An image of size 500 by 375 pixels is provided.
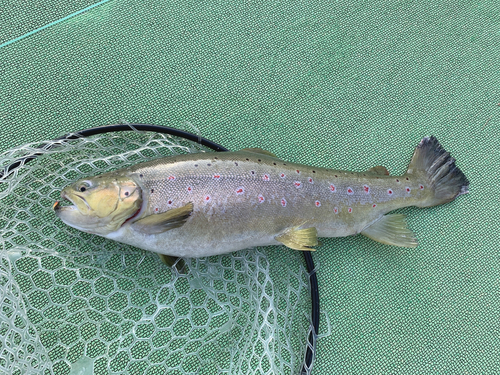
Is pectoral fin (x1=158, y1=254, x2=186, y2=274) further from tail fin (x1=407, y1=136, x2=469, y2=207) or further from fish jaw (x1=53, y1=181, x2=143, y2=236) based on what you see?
tail fin (x1=407, y1=136, x2=469, y2=207)

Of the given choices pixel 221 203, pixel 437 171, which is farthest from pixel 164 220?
pixel 437 171

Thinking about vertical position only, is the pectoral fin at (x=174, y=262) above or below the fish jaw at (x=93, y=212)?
below

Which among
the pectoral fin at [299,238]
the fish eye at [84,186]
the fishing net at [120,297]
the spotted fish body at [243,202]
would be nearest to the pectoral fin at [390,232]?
the spotted fish body at [243,202]

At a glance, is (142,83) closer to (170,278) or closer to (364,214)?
(170,278)

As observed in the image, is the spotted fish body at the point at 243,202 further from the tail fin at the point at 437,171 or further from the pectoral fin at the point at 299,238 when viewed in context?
the tail fin at the point at 437,171

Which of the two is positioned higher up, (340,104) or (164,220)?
(340,104)

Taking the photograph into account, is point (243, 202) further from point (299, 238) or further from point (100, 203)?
point (100, 203)
